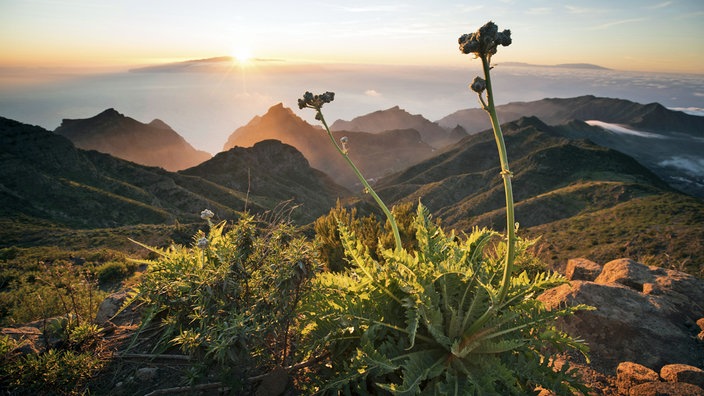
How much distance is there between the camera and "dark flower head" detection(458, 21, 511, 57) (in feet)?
6.03

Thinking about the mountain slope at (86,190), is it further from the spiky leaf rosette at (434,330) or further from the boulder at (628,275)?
the spiky leaf rosette at (434,330)

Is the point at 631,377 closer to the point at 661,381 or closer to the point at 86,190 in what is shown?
the point at 661,381

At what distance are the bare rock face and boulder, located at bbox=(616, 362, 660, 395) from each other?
54cm

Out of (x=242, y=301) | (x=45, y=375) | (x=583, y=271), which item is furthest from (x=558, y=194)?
(x=45, y=375)

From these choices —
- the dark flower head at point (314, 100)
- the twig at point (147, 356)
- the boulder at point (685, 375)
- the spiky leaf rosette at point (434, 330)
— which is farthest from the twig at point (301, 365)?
the boulder at point (685, 375)

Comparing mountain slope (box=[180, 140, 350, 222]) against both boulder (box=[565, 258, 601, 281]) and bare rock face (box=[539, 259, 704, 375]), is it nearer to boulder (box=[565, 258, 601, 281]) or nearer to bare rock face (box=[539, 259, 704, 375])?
boulder (box=[565, 258, 601, 281])

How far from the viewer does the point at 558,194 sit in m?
62.3

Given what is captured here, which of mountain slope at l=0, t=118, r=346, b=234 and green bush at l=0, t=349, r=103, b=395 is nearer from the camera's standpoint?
green bush at l=0, t=349, r=103, b=395

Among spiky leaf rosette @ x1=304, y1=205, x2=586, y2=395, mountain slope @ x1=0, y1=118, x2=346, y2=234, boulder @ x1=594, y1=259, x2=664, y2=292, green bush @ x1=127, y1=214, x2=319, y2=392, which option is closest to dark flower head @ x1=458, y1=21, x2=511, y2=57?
spiky leaf rosette @ x1=304, y1=205, x2=586, y2=395

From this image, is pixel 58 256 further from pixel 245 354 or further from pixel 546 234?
pixel 546 234

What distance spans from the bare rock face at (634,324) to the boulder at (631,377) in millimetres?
542

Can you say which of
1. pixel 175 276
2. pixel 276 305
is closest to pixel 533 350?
pixel 276 305

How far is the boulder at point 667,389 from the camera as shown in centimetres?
308

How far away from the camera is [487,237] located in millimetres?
3391
